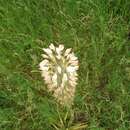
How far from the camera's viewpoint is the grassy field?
3.27 m

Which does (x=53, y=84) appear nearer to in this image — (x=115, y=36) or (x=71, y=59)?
(x=71, y=59)

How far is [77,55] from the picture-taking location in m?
3.35

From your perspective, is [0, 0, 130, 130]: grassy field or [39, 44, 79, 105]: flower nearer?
[39, 44, 79, 105]: flower

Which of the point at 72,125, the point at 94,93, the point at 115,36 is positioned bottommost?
the point at 72,125

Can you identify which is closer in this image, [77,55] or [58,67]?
[58,67]

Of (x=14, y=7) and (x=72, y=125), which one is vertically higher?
(x=14, y=7)

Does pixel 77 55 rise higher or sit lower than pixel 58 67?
higher

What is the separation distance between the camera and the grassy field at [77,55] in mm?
3273

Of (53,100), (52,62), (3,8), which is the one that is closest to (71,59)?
(52,62)

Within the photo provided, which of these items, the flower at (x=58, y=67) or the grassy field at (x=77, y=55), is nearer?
the flower at (x=58, y=67)

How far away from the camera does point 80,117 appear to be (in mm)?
3359

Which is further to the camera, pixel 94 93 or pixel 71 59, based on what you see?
pixel 94 93

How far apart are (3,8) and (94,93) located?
0.93m

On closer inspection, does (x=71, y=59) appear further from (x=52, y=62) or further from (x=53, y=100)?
(x=53, y=100)
